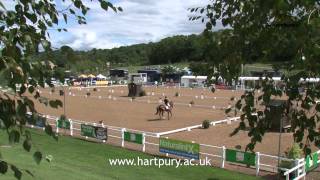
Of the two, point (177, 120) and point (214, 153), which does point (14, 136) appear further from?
point (177, 120)

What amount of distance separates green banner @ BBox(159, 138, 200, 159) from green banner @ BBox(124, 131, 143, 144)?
1577 millimetres

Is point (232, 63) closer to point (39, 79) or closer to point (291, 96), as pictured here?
point (291, 96)

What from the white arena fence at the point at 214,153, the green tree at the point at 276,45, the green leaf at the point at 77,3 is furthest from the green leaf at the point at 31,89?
the white arena fence at the point at 214,153

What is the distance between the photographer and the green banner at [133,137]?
23500mm

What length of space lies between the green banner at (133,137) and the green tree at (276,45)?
17816 mm

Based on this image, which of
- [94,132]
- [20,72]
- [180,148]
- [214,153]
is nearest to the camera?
[20,72]

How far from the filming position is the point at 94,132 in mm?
26266

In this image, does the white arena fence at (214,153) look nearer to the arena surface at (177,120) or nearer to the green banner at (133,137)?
the green banner at (133,137)

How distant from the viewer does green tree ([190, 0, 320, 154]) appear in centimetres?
408

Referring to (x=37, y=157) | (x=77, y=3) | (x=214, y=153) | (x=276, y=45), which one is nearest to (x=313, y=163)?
(x=214, y=153)

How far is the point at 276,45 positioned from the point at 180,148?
16.9m

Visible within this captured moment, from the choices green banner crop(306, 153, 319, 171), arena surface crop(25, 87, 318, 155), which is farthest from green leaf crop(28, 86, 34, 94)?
green banner crop(306, 153, 319, 171)

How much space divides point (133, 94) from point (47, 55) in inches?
2253

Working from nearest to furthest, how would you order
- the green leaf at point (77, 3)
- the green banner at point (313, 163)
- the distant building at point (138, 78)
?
the green leaf at point (77, 3), the green banner at point (313, 163), the distant building at point (138, 78)
